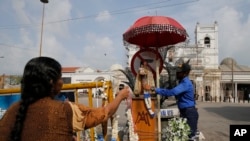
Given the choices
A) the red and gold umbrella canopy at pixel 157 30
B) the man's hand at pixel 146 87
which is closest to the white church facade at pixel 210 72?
the red and gold umbrella canopy at pixel 157 30

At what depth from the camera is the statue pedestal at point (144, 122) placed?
558cm

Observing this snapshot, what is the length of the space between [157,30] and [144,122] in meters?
1.80

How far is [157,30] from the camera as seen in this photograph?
18.4ft

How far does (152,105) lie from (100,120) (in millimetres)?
3836

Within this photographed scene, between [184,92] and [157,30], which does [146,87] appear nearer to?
[184,92]

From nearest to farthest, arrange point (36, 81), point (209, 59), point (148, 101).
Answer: point (36, 81), point (148, 101), point (209, 59)

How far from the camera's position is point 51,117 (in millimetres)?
1607

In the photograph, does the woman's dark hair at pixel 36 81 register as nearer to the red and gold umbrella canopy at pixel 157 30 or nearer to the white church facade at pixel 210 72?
the red and gold umbrella canopy at pixel 157 30

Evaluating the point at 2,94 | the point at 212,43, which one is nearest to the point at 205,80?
the point at 212,43

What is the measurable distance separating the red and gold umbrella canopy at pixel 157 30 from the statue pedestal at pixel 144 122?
133cm

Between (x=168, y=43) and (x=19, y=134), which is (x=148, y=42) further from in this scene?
(x=19, y=134)

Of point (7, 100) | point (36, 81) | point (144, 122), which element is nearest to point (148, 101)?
point (144, 122)

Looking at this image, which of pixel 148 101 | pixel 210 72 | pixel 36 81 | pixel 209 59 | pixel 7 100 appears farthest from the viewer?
pixel 209 59

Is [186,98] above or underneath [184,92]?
underneath
